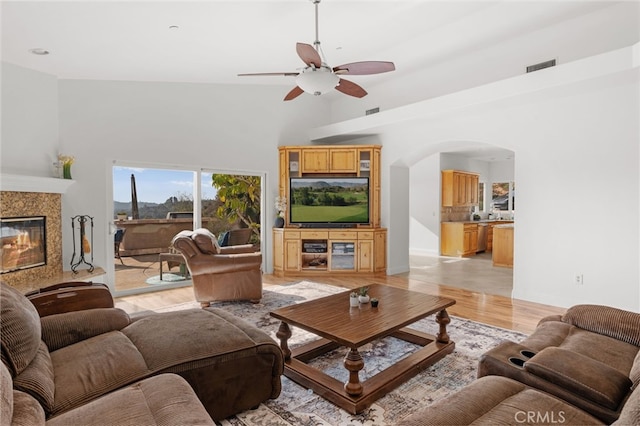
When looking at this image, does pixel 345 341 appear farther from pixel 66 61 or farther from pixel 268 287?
pixel 66 61

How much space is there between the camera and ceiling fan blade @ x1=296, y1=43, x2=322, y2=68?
9.53 ft

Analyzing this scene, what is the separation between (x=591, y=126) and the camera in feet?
13.8

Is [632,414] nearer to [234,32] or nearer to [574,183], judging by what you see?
[574,183]

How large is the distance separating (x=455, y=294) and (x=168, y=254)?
14.1ft

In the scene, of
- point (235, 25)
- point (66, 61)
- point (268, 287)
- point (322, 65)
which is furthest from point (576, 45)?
point (66, 61)

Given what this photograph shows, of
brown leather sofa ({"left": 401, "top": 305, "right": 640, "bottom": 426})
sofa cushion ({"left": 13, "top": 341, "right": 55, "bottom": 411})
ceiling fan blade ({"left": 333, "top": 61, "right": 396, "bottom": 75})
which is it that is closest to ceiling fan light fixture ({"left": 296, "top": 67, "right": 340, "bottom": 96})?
ceiling fan blade ({"left": 333, "top": 61, "right": 396, "bottom": 75})

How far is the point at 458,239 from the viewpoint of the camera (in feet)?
29.0

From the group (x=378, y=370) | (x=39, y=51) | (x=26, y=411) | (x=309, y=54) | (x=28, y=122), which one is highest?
(x=39, y=51)

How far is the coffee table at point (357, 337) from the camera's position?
2275 mm

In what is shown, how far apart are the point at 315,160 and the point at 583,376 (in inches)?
216

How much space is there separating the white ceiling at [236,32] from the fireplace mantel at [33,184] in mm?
1323

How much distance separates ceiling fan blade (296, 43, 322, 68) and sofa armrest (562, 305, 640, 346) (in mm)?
2745

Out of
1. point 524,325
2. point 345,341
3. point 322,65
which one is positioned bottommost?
point 524,325

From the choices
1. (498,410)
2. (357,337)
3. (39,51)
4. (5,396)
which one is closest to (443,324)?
(357,337)
